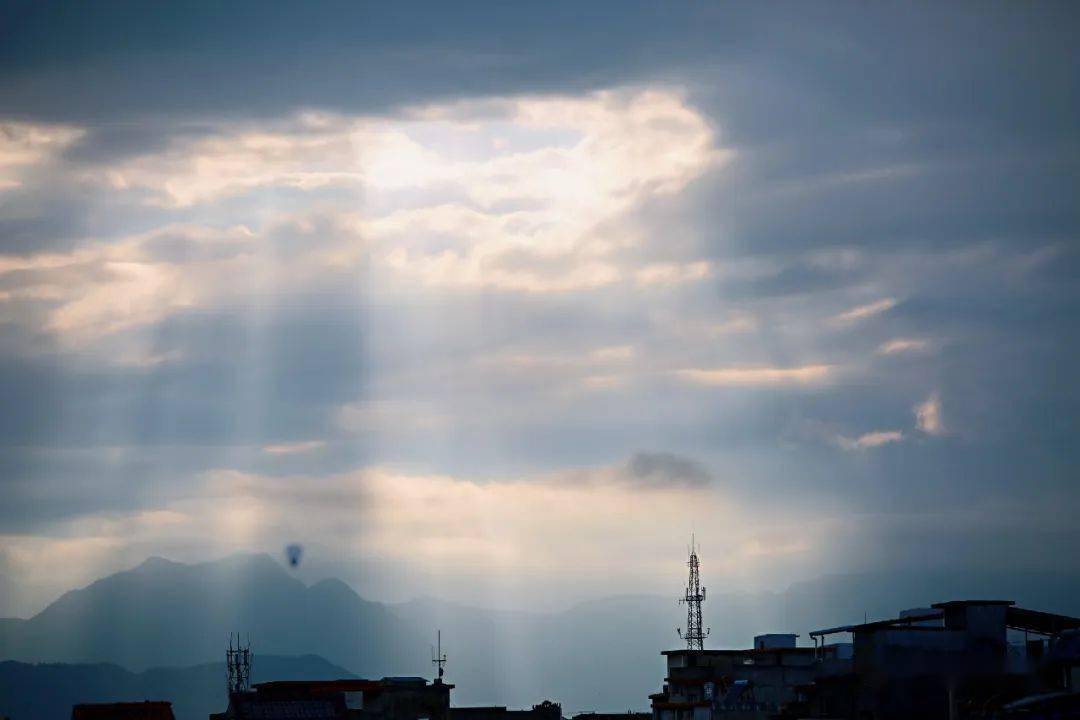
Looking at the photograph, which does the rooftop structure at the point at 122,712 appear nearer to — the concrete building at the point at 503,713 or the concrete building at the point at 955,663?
the concrete building at the point at 503,713

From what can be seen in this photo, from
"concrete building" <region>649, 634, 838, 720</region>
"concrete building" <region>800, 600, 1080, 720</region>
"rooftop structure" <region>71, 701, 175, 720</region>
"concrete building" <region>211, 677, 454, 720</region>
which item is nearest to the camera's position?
"concrete building" <region>800, 600, 1080, 720</region>

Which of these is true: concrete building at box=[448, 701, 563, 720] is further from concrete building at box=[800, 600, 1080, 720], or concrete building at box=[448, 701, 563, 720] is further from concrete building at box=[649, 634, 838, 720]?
concrete building at box=[800, 600, 1080, 720]

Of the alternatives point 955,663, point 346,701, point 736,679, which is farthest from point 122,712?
point 955,663

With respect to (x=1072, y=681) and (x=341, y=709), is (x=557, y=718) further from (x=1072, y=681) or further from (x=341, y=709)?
(x=1072, y=681)

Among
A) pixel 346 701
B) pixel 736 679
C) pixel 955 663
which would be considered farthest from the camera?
pixel 736 679

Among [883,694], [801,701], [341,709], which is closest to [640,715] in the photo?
[341,709]

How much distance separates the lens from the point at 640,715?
149375 mm

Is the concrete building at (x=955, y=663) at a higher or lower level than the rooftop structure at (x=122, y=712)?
higher

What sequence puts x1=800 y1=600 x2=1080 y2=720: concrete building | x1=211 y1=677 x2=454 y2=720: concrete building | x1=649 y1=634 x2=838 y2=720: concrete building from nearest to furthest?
x1=800 y1=600 x2=1080 y2=720: concrete building < x1=211 y1=677 x2=454 y2=720: concrete building < x1=649 y1=634 x2=838 y2=720: concrete building

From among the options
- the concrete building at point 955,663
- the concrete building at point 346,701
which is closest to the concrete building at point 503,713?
the concrete building at point 346,701

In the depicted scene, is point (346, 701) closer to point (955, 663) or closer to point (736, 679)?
point (736, 679)

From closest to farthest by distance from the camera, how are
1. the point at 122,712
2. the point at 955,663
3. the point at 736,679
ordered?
the point at 955,663
the point at 122,712
the point at 736,679

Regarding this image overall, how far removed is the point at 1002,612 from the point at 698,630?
72.8 metres

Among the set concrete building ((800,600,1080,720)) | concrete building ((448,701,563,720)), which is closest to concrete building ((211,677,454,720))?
concrete building ((448,701,563,720))
